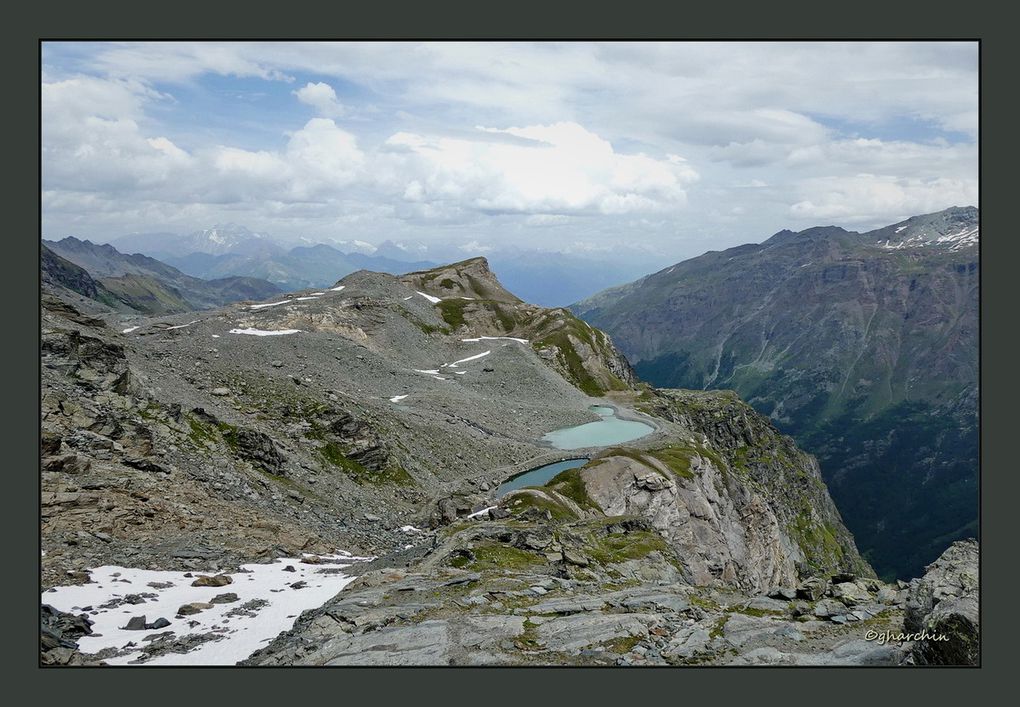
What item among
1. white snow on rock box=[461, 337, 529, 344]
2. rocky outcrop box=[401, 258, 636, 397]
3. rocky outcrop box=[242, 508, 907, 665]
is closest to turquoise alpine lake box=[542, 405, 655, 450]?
rocky outcrop box=[401, 258, 636, 397]

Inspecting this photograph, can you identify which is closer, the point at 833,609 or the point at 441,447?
the point at 833,609

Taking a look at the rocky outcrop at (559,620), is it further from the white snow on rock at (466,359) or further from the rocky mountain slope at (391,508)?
the white snow on rock at (466,359)

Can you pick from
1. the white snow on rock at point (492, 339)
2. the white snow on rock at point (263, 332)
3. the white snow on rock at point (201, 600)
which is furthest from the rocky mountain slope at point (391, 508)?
the white snow on rock at point (492, 339)

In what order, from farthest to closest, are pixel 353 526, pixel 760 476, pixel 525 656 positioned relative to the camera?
pixel 760 476
pixel 353 526
pixel 525 656

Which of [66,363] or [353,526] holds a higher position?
[66,363]

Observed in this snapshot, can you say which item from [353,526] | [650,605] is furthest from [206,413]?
[650,605]

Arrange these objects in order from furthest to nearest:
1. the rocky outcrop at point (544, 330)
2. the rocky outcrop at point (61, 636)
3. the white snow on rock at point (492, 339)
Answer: the rocky outcrop at point (544, 330) < the white snow on rock at point (492, 339) < the rocky outcrop at point (61, 636)

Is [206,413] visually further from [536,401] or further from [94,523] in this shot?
[536,401]
